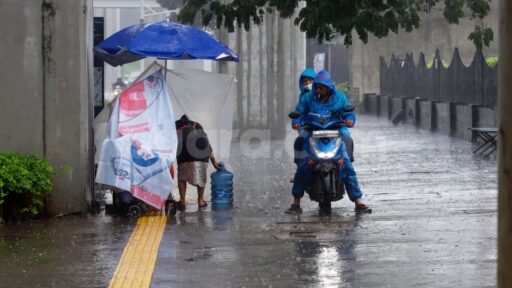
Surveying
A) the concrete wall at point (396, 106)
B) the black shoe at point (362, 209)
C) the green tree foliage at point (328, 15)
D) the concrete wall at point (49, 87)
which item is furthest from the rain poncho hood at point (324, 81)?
the concrete wall at point (396, 106)

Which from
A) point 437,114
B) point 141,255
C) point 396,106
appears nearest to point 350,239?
point 141,255

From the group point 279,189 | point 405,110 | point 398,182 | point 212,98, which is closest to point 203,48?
point 212,98

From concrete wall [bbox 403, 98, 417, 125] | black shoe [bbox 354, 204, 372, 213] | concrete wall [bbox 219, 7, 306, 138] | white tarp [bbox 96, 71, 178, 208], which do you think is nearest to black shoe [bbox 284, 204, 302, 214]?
black shoe [bbox 354, 204, 372, 213]

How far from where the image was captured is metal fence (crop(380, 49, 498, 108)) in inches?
982

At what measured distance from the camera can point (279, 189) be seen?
15.8 metres

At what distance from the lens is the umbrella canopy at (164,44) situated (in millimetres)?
12781

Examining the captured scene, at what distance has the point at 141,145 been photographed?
41.8ft

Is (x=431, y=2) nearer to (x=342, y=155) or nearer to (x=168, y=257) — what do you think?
(x=342, y=155)

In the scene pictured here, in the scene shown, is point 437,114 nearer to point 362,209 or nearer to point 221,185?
point 221,185

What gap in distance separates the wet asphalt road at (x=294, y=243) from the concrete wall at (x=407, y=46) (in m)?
32.3

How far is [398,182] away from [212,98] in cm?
328

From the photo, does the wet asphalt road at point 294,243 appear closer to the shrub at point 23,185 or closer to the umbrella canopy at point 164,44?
the shrub at point 23,185

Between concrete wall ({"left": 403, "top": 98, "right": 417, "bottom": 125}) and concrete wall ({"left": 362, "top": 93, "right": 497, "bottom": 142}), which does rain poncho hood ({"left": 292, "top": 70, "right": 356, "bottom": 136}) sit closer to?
concrete wall ({"left": 362, "top": 93, "right": 497, "bottom": 142})

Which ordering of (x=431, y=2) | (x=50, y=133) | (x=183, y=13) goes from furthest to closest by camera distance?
(x=431, y=2) < (x=183, y=13) < (x=50, y=133)
